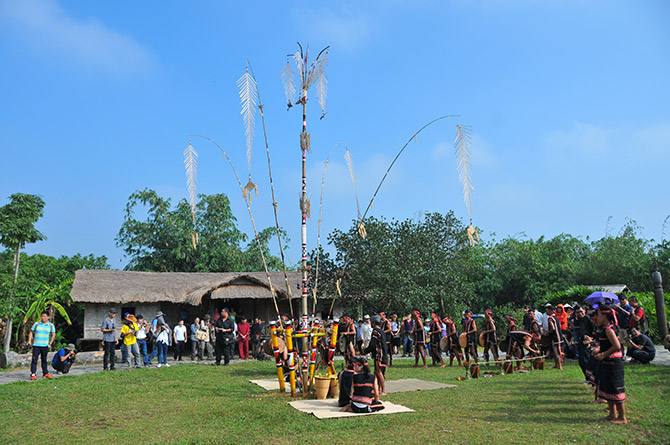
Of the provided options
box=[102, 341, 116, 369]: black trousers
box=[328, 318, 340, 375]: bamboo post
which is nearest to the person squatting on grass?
box=[102, 341, 116, 369]: black trousers

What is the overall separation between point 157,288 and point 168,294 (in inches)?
26.6

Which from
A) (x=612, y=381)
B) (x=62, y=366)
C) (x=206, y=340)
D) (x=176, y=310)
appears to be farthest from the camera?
(x=176, y=310)

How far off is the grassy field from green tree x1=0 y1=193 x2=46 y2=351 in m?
11.5

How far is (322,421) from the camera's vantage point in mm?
7863

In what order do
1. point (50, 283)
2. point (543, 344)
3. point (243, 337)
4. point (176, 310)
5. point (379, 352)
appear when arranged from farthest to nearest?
1. point (50, 283)
2. point (176, 310)
3. point (243, 337)
4. point (543, 344)
5. point (379, 352)

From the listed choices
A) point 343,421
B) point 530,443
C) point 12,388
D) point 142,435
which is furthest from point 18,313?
point 530,443

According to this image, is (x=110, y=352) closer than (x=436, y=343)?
Yes

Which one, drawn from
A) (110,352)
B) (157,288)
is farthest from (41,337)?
(157,288)

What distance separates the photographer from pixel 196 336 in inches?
752

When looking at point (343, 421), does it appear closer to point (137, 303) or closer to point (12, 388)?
point (12, 388)

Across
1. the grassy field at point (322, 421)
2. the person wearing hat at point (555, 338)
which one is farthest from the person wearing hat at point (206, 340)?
the person wearing hat at point (555, 338)

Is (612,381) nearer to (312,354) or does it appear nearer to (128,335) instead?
(312,354)

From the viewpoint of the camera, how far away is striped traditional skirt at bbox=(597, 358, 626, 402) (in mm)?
7070

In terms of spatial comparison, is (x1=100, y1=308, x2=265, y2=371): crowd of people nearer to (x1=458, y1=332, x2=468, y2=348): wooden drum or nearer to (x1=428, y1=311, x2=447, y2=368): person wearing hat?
(x1=428, y1=311, x2=447, y2=368): person wearing hat
